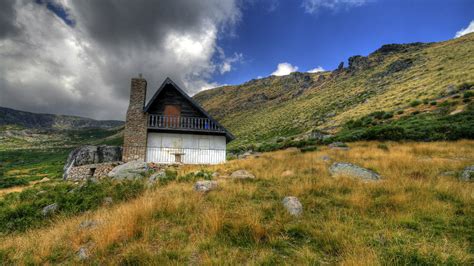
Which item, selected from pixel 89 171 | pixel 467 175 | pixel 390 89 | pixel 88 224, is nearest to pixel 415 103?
pixel 390 89

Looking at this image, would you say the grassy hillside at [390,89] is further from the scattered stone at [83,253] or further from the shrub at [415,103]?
the scattered stone at [83,253]

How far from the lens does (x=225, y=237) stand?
470 centimetres

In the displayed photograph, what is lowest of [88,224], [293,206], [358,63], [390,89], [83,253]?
[83,253]

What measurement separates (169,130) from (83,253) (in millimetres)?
15820

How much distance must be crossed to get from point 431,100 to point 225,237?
33948 mm

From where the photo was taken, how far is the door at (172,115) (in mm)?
20236

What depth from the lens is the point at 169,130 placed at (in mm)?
19844

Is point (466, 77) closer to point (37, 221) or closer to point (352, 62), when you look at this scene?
point (37, 221)

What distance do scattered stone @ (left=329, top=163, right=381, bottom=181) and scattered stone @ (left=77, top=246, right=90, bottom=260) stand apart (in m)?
8.72

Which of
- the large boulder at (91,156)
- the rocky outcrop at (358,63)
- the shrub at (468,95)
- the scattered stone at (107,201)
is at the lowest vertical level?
the scattered stone at (107,201)

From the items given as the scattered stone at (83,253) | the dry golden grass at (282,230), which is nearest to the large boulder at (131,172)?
the dry golden grass at (282,230)

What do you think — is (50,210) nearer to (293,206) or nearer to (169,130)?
(293,206)

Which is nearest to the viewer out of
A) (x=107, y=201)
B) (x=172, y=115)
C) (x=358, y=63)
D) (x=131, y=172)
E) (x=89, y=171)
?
(x=107, y=201)

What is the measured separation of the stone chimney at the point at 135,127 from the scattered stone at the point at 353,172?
1501 centimetres
